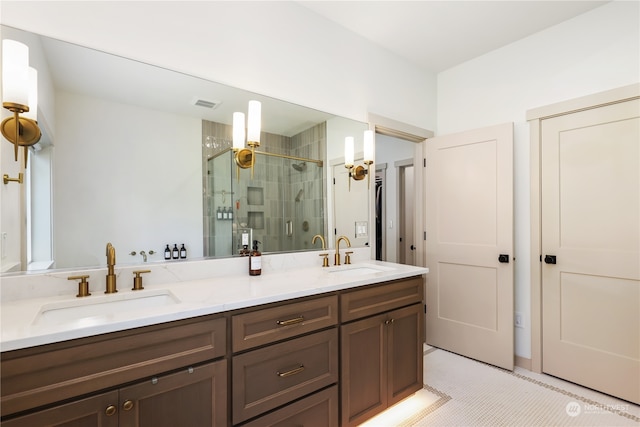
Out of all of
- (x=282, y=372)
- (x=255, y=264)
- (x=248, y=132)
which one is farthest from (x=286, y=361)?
(x=248, y=132)

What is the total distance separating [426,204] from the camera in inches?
124

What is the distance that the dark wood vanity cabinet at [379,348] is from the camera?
1.68 meters

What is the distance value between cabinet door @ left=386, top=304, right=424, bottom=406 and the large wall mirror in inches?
34.2

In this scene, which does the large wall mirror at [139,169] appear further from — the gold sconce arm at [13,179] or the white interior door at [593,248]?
the white interior door at [593,248]

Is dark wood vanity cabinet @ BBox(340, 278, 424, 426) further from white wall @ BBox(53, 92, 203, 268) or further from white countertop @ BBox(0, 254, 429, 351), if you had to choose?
white wall @ BBox(53, 92, 203, 268)

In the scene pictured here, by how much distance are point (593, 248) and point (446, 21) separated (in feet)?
6.73

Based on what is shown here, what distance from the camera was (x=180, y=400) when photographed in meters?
1.14

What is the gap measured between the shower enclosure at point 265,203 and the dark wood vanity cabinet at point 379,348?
2.31 feet

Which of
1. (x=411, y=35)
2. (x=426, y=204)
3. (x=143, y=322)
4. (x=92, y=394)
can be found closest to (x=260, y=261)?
(x=143, y=322)

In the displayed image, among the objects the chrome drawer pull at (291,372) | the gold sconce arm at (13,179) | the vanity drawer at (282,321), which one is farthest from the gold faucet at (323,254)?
the gold sconce arm at (13,179)

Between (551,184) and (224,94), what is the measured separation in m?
2.57

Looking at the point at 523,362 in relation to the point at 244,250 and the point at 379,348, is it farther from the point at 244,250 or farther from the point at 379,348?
the point at 244,250

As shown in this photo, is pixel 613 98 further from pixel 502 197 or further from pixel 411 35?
pixel 411 35

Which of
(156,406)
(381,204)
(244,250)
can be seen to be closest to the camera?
(156,406)
